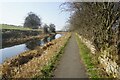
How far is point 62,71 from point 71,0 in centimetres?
1140

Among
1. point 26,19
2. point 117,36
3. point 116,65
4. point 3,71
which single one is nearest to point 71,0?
point 3,71

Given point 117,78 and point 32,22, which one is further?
point 32,22

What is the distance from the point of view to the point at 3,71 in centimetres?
1861

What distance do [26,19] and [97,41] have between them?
118505mm

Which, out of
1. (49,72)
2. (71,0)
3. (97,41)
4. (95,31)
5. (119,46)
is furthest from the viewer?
(71,0)

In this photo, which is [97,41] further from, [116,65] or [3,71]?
[116,65]

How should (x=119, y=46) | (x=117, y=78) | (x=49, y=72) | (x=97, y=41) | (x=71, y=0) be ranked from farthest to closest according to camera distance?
(x=71, y=0)
(x=97, y=41)
(x=49, y=72)
(x=119, y=46)
(x=117, y=78)

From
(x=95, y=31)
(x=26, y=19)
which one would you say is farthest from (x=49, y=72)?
(x=26, y=19)

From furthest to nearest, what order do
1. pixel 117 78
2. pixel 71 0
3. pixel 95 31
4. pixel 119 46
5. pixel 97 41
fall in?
pixel 71 0, pixel 95 31, pixel 97 41, pixel 119 46, pixel 117 78

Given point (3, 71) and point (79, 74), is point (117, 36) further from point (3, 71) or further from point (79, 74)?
point (3, 71)

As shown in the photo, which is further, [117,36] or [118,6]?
[118,6]

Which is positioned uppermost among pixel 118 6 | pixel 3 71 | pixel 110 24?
pixel 118 6

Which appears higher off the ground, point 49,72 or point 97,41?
point 97,41

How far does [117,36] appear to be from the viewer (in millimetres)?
14133
